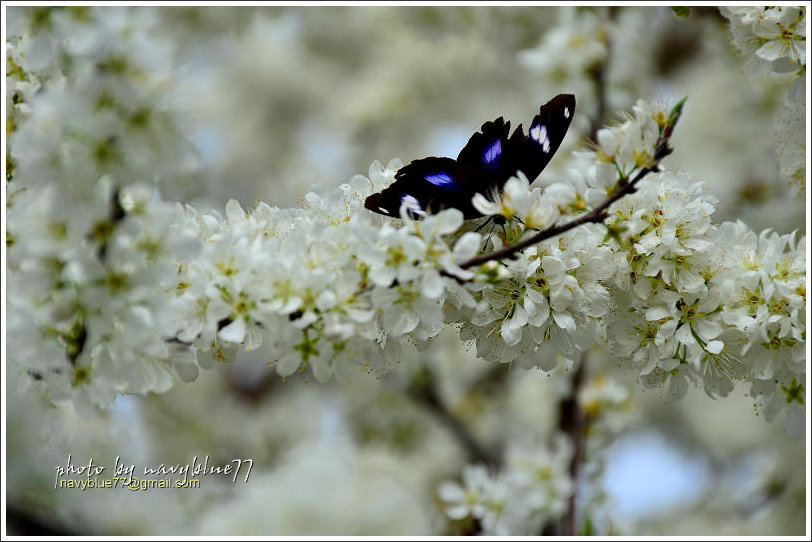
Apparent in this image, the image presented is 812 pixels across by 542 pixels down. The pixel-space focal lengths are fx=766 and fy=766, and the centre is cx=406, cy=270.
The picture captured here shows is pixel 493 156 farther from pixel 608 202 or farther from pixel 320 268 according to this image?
pixel 320 268

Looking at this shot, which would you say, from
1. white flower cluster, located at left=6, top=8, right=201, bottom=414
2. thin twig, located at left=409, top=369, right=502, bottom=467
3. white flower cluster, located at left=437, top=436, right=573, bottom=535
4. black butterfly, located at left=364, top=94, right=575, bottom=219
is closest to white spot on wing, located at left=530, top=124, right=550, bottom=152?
black butterfly, located at left=364, top=94, right=575, bottom=219

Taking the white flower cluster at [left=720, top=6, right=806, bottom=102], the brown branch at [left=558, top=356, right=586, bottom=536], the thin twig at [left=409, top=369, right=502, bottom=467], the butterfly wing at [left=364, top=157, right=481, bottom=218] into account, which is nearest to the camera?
the butterfly wing at [left=364, top=157, right=481, bottom=218]

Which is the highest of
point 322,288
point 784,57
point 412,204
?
point 784,57

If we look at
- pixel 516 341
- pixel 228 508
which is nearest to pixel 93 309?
pixel 516 341

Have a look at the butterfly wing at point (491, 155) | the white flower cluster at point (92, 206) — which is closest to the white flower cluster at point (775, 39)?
the butterfly wing at point (491, 155)

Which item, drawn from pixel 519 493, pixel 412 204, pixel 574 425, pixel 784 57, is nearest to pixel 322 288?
pixel 412 204

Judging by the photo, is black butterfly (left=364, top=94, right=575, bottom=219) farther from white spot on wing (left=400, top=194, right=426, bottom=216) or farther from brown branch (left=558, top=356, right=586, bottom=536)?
brown branch (left=558, top=356, right=586, bottom=536)

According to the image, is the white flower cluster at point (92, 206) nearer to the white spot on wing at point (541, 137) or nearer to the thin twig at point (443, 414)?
the white spot on wing at point (541, 137)
